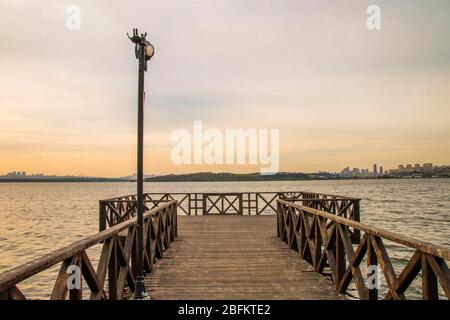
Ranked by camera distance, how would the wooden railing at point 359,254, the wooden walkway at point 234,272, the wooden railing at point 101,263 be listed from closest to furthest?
the wooden railing at point 101,263 < the wooden railing at point 359,254 < the wooden walkway at point 234,272

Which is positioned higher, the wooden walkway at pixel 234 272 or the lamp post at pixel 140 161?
the lamp post at pixel 140 161

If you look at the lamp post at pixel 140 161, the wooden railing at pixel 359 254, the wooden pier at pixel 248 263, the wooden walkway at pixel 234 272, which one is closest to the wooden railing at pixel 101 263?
the wooden pier at pixel 248 263

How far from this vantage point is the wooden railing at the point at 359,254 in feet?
10.5

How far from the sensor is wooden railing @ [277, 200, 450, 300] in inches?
126

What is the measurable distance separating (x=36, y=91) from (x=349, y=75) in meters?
15.4

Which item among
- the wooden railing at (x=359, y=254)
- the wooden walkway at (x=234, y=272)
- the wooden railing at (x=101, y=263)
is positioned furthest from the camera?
the wooden walkway at (x=234, y=272)

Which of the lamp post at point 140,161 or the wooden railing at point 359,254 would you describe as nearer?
the wooden railing at point 359,254

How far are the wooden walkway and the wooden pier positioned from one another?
0.06 ft

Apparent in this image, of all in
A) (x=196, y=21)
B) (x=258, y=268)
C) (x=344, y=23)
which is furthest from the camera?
(x=196, y=21)

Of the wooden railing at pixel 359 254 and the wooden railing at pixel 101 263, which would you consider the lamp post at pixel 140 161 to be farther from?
the wooden railing at pixel 359 254

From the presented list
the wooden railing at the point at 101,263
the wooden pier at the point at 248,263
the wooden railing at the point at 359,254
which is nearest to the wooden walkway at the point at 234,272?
the wooden pier at the point at 248,263

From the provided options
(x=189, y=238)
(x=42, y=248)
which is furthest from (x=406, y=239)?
(x=42, y=248)
